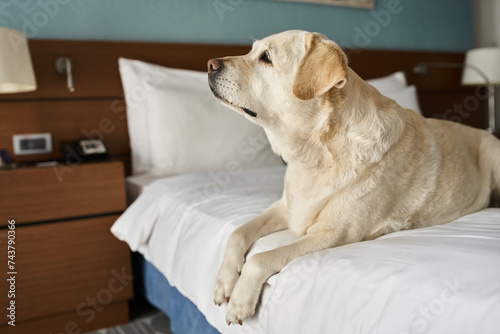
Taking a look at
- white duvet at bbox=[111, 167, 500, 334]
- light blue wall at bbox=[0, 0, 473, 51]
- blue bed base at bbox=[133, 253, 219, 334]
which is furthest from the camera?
light blue wall at bbox=[0, 0, 473, 51]

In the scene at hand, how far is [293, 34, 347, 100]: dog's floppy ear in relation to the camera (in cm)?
118

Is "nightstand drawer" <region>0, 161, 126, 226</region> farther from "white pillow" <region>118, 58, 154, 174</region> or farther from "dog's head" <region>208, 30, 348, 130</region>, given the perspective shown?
"dog's head" <region>208, 30, 348, 130</region>

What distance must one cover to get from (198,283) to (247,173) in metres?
0.92

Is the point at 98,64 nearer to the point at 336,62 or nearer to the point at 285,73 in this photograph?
the point at 285,73

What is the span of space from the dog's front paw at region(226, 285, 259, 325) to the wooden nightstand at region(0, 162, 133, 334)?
4.14 feet

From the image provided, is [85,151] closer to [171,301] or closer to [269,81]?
[171,301]

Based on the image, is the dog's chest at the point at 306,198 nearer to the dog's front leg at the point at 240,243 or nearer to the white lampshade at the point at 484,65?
the dog's front leg at the point at 240,243

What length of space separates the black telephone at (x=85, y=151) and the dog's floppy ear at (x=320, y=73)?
1.55 meters

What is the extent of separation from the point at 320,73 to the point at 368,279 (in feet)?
1.72

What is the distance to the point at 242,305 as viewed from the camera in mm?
1188

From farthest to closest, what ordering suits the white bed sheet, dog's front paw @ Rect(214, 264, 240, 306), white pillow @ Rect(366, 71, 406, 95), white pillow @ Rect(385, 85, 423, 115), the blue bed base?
1. white pillow @ Rect(366, 71, 406, 95)
2. white pillow @ Rect(385, 85, 423, 115)
3. the white bed sheet
4. the blue bed base
5. dog's front paw @ Rect(214, 264, 240, 306)

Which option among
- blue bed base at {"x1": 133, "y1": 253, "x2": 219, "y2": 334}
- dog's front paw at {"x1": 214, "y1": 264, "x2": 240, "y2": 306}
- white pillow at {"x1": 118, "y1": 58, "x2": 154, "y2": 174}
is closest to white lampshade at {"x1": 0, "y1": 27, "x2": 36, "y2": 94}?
white pillow at {"x1": 118, "y1": 58, "x2": 154, "y2": 174}

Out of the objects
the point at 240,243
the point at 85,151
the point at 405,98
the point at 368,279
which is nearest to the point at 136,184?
the point at 85,151

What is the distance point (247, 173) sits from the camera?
2.38m
